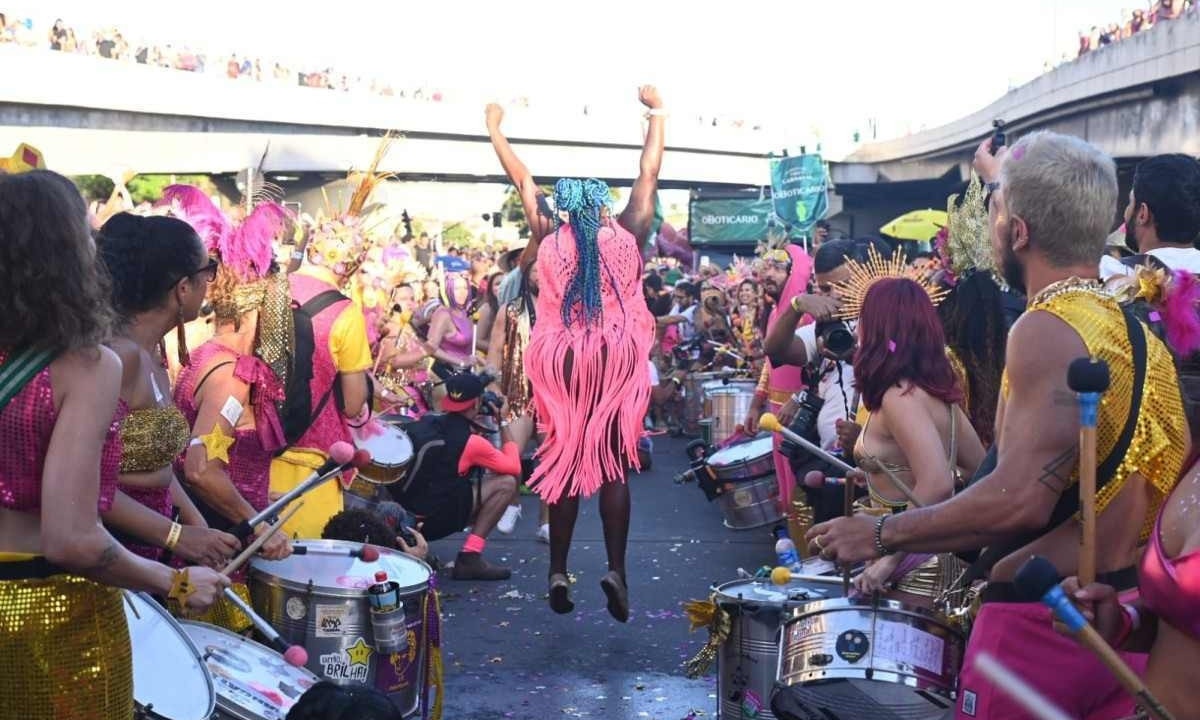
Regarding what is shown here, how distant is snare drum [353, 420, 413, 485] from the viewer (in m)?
8.24

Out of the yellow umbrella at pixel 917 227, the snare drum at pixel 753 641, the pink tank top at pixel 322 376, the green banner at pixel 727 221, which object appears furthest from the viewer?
the green banner at pixel 727 221

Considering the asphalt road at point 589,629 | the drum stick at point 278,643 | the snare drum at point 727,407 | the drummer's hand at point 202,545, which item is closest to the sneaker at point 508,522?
the asphalt road at point 589,629

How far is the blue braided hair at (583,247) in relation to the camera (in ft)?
24.5

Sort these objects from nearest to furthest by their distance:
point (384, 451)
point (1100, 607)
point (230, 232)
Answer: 1. point (1100, 607)
2. point (230, 232)
3. point (384, 451)

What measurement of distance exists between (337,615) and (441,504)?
401 cm

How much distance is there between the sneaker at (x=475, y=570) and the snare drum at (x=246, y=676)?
4.73 meters

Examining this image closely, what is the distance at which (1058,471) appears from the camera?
3160 mm

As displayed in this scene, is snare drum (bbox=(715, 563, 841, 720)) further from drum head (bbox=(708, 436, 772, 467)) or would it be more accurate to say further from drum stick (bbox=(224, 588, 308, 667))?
drum head (bbox=(708, 436, 772, 467))

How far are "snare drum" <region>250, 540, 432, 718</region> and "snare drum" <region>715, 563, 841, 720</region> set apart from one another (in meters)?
1.05

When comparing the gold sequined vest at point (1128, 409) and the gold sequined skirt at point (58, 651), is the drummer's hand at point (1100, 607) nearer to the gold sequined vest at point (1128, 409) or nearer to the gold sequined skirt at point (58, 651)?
the gold sequined vest at point (1128, 409)

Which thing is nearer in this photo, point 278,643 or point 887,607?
point 887,607

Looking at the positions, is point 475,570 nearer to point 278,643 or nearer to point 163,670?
point 278,643

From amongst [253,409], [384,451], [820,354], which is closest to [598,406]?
[820,354]

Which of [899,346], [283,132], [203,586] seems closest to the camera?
[203,586]
